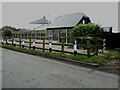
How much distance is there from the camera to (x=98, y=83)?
11.6 ft

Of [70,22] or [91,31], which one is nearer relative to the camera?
[91,31]

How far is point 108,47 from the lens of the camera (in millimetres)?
11328

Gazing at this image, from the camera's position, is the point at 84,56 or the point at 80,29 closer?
the point at 84,56

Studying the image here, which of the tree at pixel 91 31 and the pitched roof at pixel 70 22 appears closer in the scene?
the tree at pixel 91 31

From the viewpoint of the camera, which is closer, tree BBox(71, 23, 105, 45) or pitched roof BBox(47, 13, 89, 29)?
tree BBox(71, 23, 105, 45)

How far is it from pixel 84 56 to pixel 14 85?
178 inches

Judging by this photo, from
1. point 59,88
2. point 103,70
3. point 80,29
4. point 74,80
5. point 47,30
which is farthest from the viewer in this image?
point 47,30

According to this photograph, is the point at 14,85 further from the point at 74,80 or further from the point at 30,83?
the point at 74,80

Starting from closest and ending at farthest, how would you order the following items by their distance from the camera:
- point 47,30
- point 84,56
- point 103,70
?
point 103,70 → point 84,56 → point 47,30

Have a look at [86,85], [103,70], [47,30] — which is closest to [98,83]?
[86,85]

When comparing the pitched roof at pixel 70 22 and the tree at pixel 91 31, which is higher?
the pitched roof at pixel 70 22

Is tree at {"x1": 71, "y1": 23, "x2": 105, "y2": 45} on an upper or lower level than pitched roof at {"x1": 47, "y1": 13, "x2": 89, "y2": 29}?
lower

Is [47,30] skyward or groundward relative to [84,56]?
skyward

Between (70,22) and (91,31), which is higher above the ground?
(70,22)
